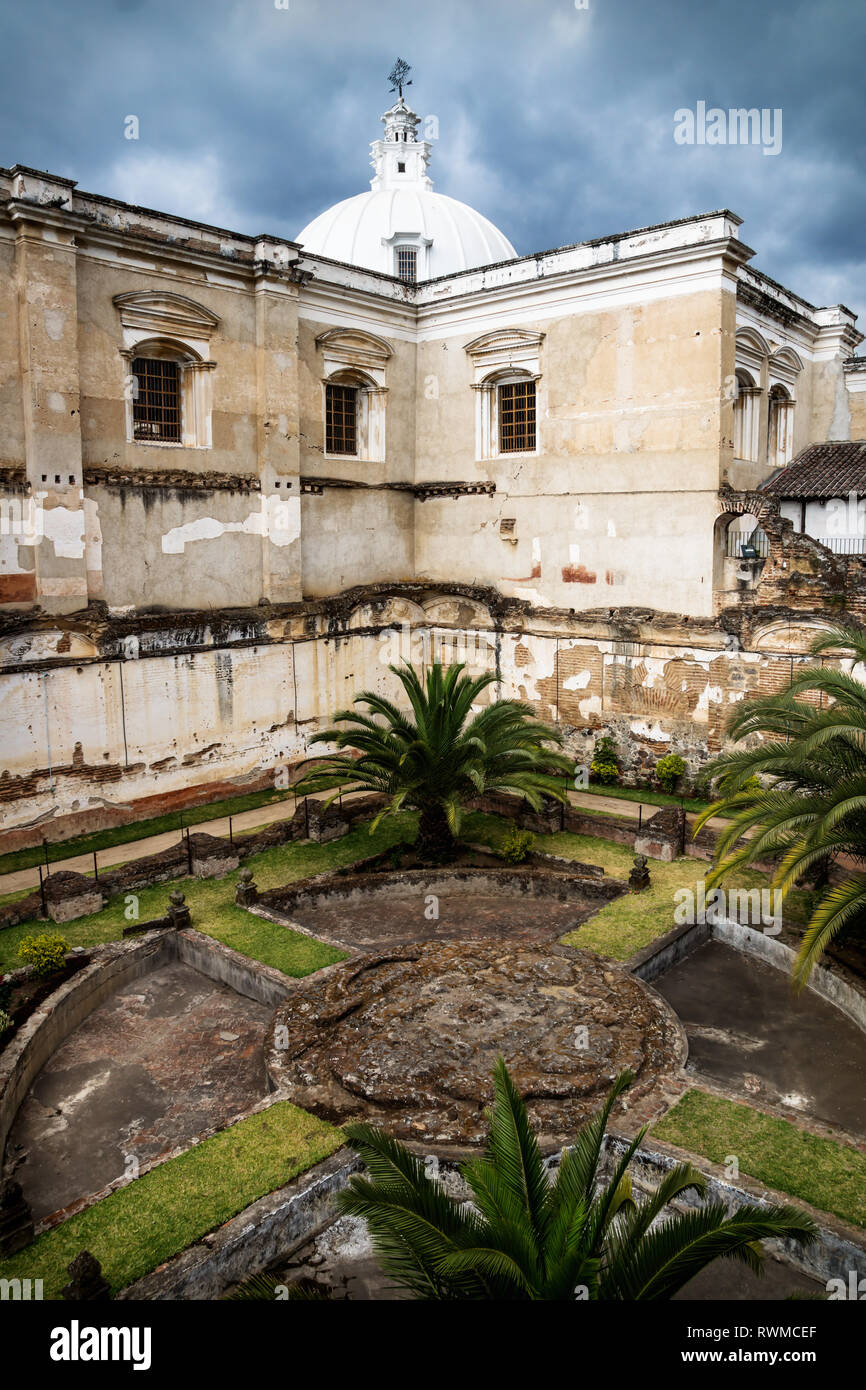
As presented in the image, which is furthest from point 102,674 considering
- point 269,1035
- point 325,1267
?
point 325,1267

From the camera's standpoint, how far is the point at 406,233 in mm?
24406

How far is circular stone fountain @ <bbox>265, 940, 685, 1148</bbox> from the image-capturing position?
7531 millimetres

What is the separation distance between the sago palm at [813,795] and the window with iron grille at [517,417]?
912 centimetres

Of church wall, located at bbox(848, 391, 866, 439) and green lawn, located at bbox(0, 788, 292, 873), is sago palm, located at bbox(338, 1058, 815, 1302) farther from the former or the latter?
church wall, located at bbox(848, 391, 866, 439)

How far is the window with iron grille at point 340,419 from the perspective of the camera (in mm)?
18609

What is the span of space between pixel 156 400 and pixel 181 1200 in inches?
506

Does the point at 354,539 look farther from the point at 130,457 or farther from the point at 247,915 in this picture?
the point at 247,915

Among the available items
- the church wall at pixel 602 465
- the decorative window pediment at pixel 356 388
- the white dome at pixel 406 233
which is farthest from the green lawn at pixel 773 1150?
the white dome at pixel 406 233

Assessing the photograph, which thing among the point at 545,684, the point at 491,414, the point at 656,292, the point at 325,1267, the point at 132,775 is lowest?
the point at 325,1267

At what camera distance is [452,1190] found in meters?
6.88

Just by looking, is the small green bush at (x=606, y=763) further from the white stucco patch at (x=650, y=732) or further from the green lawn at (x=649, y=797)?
the white stucco patch at (x=650, y=732)

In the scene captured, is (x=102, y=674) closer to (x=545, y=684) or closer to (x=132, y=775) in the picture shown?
(x=132, y=775)
